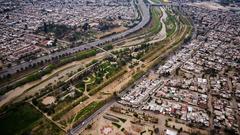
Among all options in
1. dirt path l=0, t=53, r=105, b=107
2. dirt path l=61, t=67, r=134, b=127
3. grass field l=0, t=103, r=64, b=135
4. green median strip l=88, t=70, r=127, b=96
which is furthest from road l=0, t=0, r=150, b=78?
dirt path l=61, t=67, r=134, b=127

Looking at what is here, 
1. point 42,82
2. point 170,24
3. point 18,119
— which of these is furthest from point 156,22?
point 18,119

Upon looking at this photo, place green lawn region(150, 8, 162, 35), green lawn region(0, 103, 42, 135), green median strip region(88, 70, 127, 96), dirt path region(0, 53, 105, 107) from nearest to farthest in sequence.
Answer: green lawn region(0, 103, 42, 135) < dirt path region(0, 53, 105, 107) < green median strip region(88, 70, 127, 96) < green lawn region(150, 8, 162, 35)

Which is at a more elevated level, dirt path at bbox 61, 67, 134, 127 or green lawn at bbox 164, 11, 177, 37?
green lawn at bbox 164, 11, 177, 37

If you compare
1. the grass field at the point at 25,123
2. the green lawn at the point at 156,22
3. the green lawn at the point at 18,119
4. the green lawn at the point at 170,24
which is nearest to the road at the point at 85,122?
the grass field at the point at 25,123

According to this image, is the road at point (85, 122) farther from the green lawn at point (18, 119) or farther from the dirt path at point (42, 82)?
the dirt path at point (42, 82)

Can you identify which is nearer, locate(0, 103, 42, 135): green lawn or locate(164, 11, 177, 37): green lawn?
locate(0, 103, 42, 135): green lawn

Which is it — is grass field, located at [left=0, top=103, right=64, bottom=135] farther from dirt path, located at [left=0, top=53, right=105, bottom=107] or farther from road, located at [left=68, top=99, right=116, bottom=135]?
dirt path, located at [left=0, top=53, right=105, bottom=107]

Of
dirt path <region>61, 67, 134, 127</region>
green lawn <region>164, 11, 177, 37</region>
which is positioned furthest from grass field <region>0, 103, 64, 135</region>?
green lawn <region>164, 11, 177, 37</region>

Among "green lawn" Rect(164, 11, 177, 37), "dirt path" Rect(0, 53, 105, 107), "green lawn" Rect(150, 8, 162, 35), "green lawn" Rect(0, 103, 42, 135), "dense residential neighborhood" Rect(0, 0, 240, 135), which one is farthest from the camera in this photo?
"green lawn" Rect(150, 8, 162, 35)

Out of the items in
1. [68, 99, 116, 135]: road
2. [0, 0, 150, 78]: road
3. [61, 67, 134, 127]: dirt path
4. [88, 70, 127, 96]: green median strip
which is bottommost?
[68, 99, 116, 135]: road

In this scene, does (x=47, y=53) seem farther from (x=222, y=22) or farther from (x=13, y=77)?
(x=222, y=22)

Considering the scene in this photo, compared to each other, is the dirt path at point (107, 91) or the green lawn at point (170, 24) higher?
the green lawn at point (170, 24)

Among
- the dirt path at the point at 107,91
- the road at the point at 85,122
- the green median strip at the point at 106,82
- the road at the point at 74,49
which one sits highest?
the road at the point at 74,49
